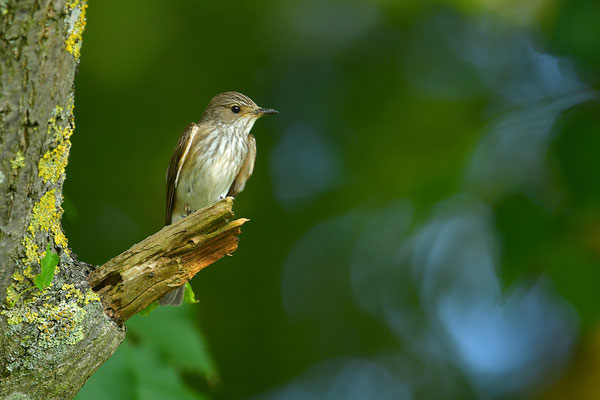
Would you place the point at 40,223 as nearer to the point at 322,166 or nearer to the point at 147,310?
the point at 147,310

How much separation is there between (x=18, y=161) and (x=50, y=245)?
415mm

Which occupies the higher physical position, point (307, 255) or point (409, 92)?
point (409, 92)

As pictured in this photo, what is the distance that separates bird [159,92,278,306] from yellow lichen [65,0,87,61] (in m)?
2.95

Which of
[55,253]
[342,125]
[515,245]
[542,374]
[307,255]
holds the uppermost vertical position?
[55,253]

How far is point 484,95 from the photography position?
7648 millimetres

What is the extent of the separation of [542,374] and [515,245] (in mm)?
4295

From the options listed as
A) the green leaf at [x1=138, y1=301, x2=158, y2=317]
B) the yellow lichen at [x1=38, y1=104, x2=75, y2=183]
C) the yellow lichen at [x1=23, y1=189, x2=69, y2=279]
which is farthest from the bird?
the yellow lichen at [x1=38, y1=104, x2=75, y2=183]

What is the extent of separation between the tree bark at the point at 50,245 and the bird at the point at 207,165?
80.3 inches

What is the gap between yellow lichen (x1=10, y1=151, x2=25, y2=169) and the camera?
226 cm

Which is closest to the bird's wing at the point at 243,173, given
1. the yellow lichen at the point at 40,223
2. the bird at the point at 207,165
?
the bird at the point at 207,165

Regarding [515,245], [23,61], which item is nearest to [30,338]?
[23,61]

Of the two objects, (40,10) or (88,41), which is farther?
(88,41)

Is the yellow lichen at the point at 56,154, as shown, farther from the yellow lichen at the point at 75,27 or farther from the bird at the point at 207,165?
the bird at the point at 207,165

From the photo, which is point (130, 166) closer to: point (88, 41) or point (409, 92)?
point (88, 41)
